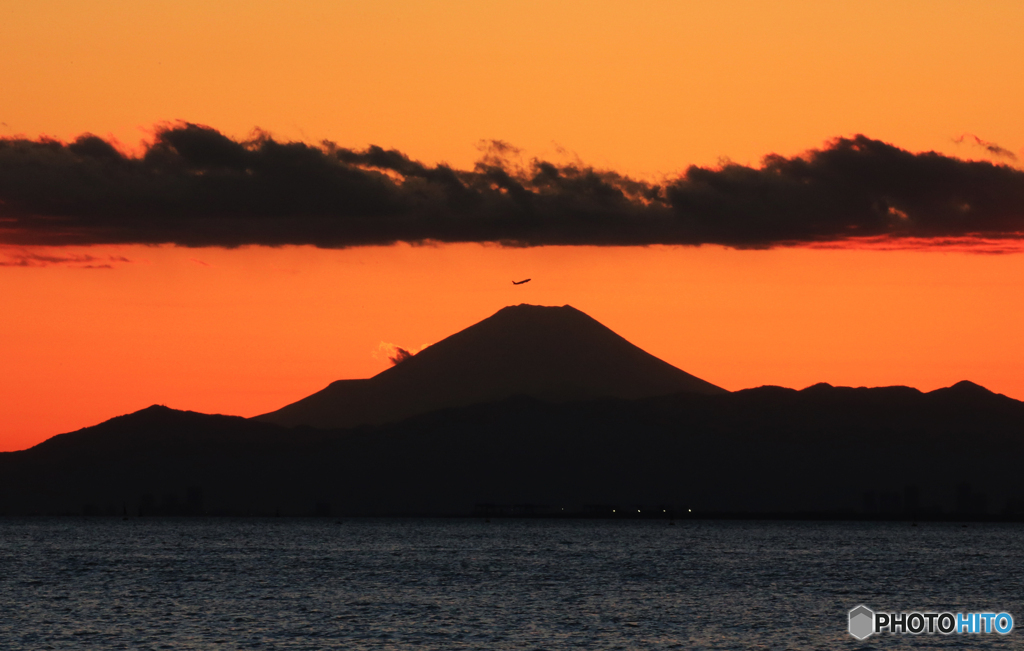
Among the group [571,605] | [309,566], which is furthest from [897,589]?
[309,566]

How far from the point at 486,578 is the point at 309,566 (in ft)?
128

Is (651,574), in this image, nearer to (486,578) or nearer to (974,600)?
(486,578)

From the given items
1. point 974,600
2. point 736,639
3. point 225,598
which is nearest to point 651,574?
point 974,600

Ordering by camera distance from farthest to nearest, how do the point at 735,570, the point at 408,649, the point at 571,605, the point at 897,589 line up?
1. the point at 735,570
2. the point at 897,589
3. the point at 571,605
4. the point at 408,649

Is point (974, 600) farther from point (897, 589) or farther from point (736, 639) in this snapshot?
point (736, 639)

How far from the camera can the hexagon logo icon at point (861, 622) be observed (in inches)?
4168

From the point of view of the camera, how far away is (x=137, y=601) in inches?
5256

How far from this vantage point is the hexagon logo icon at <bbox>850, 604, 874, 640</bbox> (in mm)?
105875

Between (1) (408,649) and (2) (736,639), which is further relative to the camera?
(2) (736,639)

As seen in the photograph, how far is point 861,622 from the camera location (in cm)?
11594

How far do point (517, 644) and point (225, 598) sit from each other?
155ft

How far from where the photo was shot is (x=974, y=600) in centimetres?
14075

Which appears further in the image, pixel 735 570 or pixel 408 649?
pixel 735 570


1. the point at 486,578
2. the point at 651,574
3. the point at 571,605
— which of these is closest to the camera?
the point at 571,605
